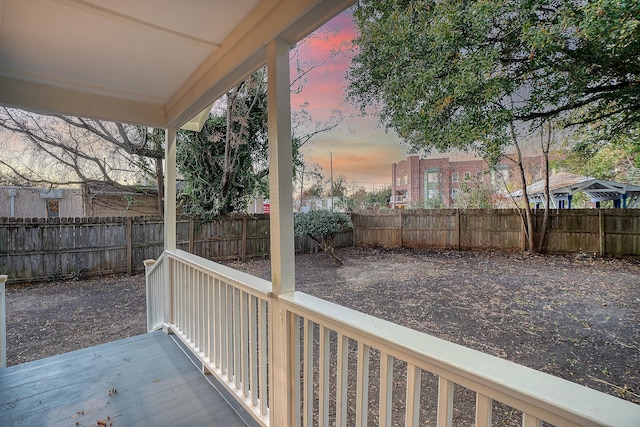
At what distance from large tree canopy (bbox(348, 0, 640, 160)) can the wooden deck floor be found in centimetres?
482

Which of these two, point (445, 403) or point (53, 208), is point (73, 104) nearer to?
point (445, 403)

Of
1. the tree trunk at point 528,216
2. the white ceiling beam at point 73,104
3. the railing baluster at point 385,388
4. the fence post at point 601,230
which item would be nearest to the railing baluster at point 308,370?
the railing baluster at point 385,388

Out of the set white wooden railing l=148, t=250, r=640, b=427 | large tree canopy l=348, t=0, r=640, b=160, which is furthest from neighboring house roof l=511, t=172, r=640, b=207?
white wooden railing l=148, t=250, r=640, b=427

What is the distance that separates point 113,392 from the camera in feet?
6.50

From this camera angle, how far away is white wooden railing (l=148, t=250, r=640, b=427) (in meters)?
0.64

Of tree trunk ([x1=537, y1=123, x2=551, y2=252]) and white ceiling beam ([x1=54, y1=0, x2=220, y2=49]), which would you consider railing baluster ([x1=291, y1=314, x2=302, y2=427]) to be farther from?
tree trunk ([x1=537, y1=123, x2=551, y2=252])

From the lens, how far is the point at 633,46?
320cm

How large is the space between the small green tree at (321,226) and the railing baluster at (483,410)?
6.49 meters

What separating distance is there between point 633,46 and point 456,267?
461 cm

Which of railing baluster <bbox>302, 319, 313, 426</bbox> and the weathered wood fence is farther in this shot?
the weathered wood fence

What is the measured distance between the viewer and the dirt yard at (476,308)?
9.61 ft

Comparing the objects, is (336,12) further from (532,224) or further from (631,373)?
(532,224)

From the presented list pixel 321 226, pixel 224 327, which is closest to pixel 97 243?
pixel 321 226

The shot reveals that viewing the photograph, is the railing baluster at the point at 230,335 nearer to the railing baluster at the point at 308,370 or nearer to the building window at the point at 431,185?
the railing baluster at the point at 308,370
